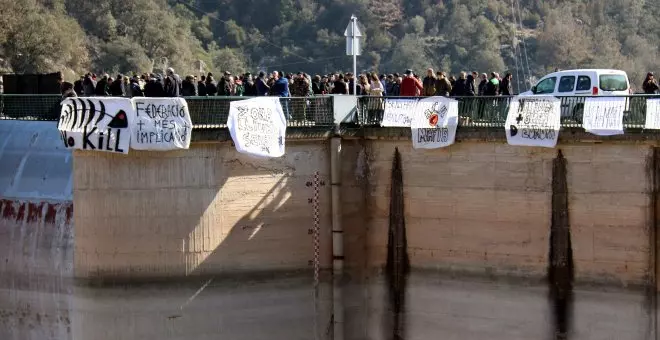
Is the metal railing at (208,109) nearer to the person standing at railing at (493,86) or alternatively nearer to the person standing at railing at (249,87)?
the person standing at railing at (249,87)

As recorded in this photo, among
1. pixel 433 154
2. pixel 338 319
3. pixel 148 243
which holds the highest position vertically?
pixel 433 154

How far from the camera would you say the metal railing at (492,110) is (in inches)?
1003

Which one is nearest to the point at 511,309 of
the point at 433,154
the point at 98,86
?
the point at 433,154

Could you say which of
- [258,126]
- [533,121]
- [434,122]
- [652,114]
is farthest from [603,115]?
[258,126]

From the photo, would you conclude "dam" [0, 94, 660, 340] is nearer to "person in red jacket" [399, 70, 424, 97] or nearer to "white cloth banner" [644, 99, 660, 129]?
"white cloth banner" [644, 99, 660, 129]

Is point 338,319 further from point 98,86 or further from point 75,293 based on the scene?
point 98,86

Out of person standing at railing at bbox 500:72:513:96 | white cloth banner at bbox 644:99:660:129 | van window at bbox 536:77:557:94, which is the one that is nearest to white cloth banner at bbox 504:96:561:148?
white cloth banner at bbox 644:99:660:129

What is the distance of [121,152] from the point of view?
26.8 m

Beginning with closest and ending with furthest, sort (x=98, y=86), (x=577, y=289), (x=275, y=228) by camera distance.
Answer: (x=577, y=289) → (x=275, y=228) → (x=98, y=86)

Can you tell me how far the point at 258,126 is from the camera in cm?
2783

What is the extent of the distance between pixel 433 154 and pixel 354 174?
203 centimetres

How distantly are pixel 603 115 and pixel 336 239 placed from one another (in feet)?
22.6

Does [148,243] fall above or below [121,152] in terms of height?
below

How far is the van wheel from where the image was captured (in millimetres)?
26078
